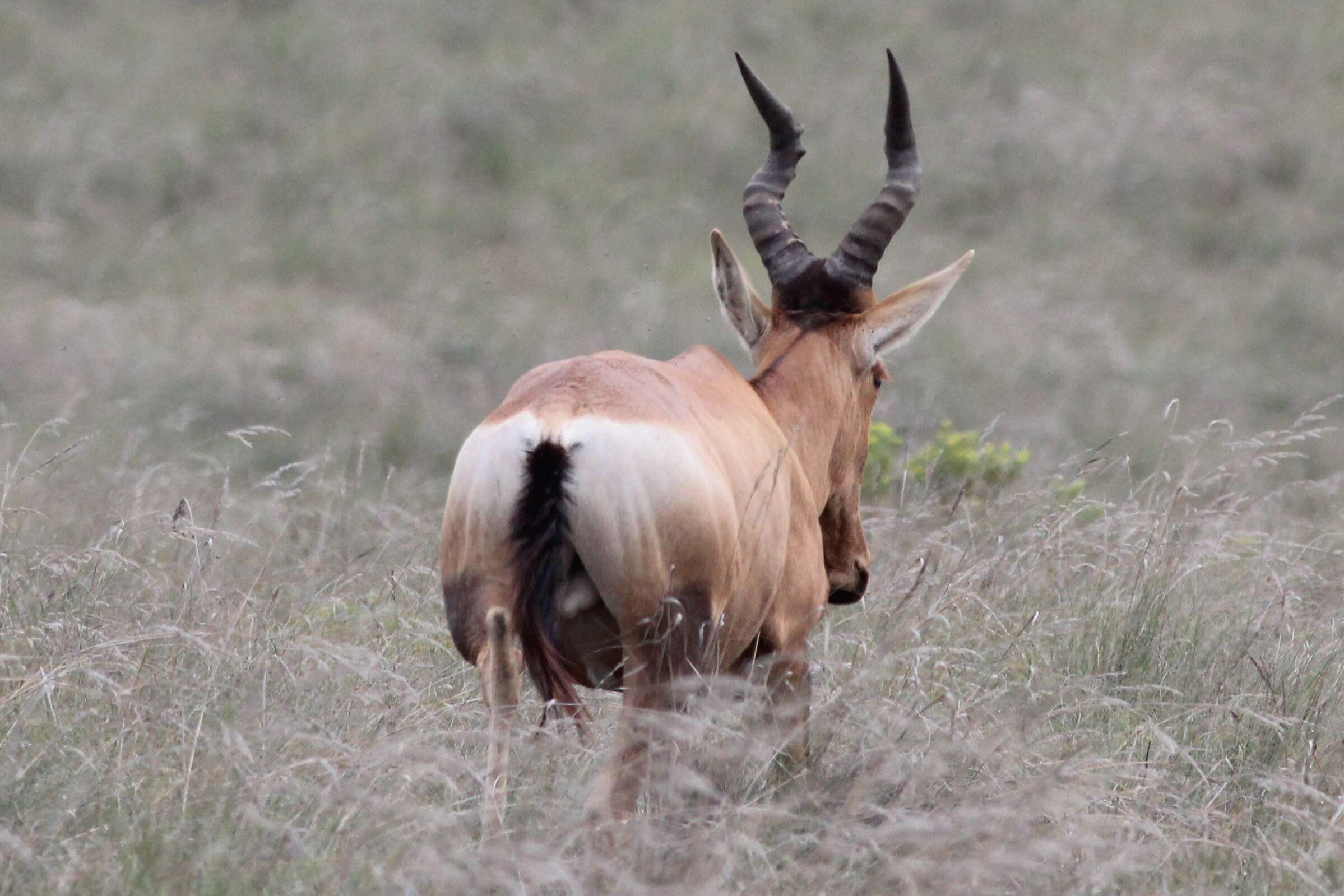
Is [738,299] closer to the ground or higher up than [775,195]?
closer to the ground

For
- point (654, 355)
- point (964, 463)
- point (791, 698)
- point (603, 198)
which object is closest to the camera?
point (791, 698)

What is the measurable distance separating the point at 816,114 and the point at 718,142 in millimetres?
1258

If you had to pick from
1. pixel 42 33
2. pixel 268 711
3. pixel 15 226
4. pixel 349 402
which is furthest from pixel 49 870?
A: pixel 42 33

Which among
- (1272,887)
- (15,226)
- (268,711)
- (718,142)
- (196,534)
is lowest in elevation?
(1272,887)

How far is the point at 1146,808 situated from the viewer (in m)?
4.86

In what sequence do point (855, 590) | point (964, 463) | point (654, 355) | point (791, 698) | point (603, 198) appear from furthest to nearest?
point (603, 198)
point (654, 355)
point (964, 463)
point (855, 590)
point (791, 698)

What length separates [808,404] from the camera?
546 cm

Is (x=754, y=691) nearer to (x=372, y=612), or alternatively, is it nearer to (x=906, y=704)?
(x=906, y=704)

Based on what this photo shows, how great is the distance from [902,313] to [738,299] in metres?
0.50

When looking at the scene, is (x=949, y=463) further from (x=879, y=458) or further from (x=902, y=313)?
(x=902, y=313)

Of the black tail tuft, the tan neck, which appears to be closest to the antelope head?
the tan neck

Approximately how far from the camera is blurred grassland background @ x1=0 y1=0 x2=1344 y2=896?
4.12 meters

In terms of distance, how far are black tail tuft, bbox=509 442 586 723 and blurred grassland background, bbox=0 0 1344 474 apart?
28.8ft

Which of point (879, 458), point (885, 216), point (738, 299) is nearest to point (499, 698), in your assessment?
point (738, 299)
